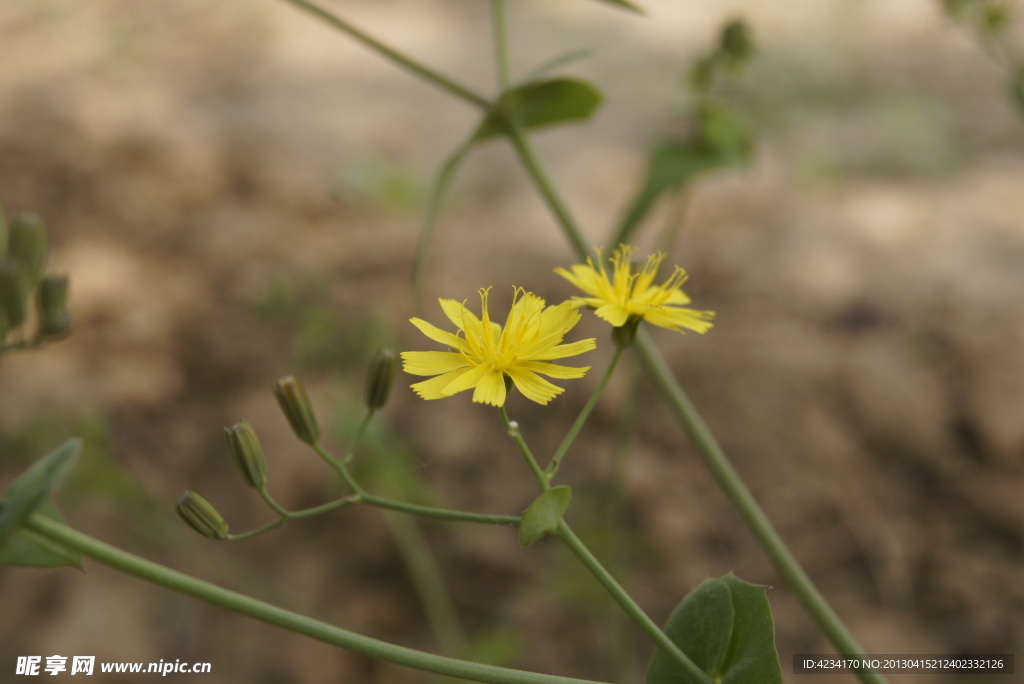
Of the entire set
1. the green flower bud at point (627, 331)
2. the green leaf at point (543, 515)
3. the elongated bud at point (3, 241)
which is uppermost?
the elongated bud at point (3, 241)

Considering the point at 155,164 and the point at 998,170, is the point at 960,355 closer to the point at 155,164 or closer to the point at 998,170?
the point at 998,170

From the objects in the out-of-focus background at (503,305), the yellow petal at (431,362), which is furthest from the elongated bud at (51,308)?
the out-of-focus background at (503,305)

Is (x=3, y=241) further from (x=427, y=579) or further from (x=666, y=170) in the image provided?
(x=427, y=579)

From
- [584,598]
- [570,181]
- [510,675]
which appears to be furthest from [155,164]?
[510,675]

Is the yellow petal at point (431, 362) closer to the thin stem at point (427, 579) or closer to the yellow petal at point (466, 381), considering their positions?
the yellow petal at point (466, 381)

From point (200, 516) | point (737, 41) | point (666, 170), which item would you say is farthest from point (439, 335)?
point (737, 41)

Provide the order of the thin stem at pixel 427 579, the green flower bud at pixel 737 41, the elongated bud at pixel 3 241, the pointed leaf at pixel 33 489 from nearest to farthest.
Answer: the pointed leaf at pixel 33 489
the elongated bud at pixel 3 241
the green flower bud at pixel 737 41
the thin stem at pixel 427 579
